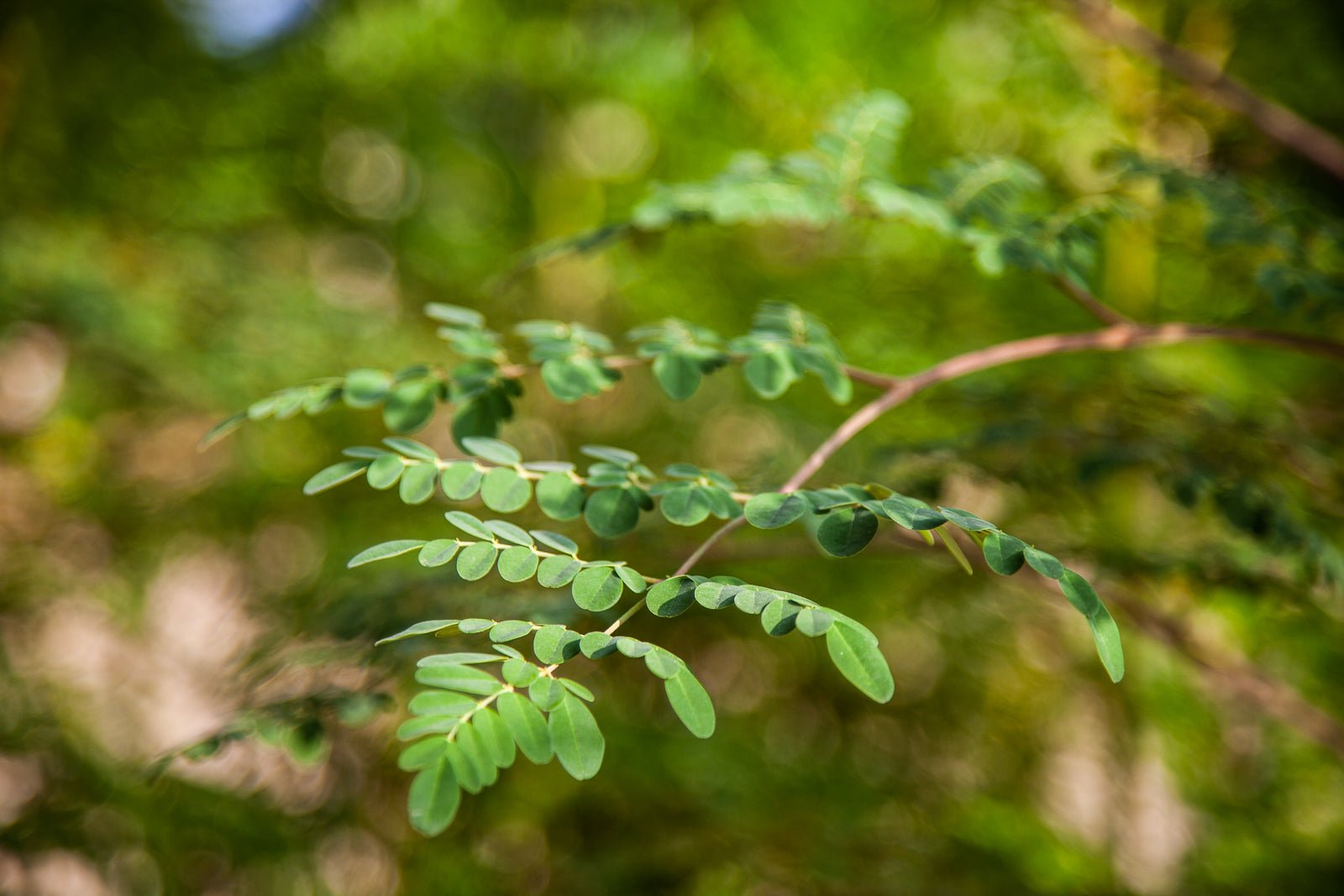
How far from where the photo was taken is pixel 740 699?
2053 mm

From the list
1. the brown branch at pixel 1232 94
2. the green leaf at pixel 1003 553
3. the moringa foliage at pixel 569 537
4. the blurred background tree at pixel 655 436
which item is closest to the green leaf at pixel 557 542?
the moringa foliage at pixel 569 537

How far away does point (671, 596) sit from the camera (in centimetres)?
40

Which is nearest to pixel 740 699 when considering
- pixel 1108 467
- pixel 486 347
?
pixel 1108 467

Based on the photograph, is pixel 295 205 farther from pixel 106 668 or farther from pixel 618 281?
pixel 106 668

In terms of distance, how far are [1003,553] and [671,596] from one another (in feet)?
0.52

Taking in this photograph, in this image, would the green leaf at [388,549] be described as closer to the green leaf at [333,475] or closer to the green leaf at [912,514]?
the green leaf at [333,475]

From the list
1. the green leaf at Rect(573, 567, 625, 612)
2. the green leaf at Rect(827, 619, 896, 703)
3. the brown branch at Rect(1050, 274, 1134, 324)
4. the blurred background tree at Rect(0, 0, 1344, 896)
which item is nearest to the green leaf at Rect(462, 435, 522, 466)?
the green leaf at Rect(573, 567, 625, 612)

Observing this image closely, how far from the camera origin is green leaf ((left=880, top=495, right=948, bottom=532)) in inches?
15.8

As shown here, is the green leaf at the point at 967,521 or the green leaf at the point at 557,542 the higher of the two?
the green leaf at the point at 967,521

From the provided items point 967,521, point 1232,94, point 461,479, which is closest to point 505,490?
point 461,479

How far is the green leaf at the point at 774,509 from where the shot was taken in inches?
17.1

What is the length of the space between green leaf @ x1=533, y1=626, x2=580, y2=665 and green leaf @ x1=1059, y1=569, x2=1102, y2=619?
0.74ft

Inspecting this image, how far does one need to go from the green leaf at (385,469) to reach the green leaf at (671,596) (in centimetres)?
18

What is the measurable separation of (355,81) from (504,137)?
0.42 m
